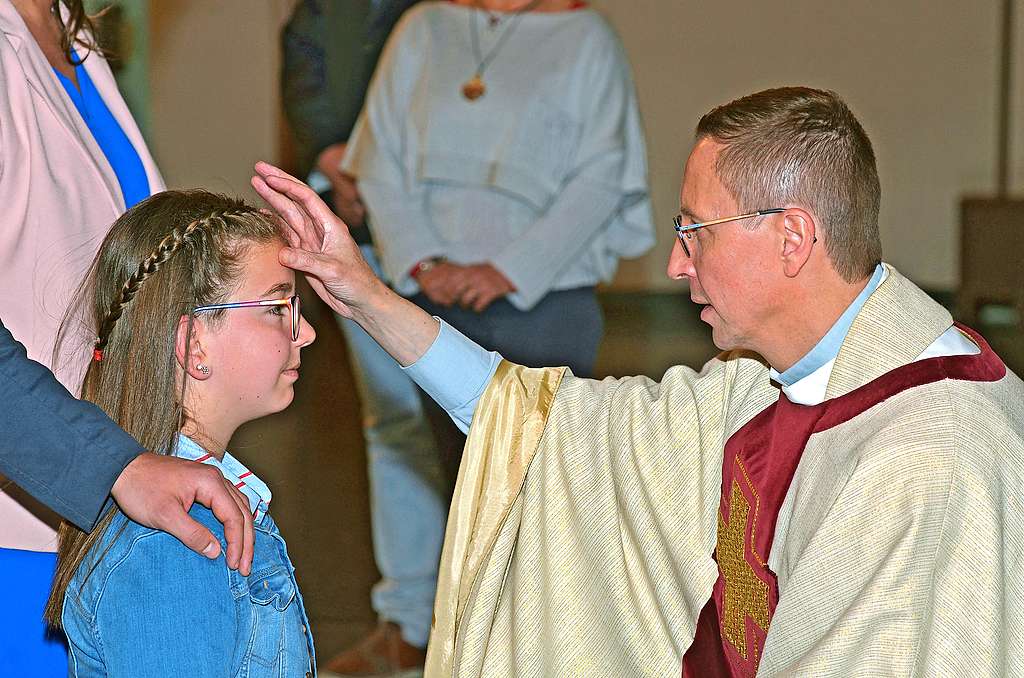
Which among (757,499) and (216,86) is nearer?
(757,499)

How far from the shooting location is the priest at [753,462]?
191 centimetres

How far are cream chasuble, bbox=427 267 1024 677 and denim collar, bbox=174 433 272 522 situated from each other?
0.47 meters

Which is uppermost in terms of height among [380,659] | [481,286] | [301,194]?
[301,194]

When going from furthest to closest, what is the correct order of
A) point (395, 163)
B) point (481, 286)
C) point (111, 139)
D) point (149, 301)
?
point (395, 163), point (481, 286), point (111, 139), point (149, 301)

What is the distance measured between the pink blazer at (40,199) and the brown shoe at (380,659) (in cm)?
255

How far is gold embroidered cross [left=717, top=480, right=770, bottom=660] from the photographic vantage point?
2234mm

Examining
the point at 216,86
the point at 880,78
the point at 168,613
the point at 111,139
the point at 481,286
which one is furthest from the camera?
the point at 880,78

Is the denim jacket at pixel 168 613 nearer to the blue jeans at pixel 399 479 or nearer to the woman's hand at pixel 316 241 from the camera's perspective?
the woman's hand at pixel 316 241

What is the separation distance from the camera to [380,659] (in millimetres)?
4691

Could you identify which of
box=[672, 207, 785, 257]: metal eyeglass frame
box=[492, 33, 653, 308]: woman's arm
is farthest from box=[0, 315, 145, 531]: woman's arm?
box=[492, 33, 653, 308]: woman's arm

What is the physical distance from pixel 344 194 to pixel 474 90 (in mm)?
712

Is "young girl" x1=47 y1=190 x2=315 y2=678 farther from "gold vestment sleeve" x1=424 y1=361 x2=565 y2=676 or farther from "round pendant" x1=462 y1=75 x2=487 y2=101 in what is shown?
"round pendant" x1=462 y1=75 x2=487 y2=101

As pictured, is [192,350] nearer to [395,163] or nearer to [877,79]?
[395,163]

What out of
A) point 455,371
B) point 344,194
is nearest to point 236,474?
point 455,371
